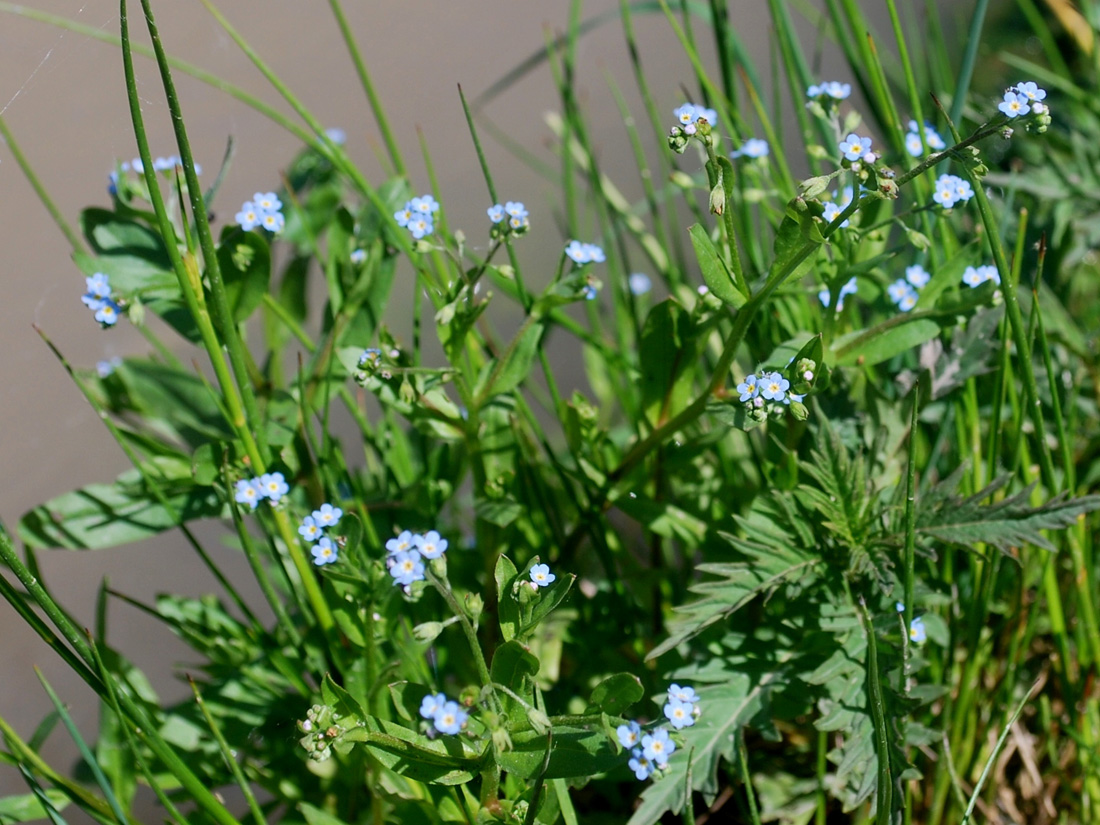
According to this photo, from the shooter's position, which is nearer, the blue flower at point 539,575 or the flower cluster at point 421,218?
the blue flower at point 539,575

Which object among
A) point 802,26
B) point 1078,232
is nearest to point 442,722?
point 1078,232

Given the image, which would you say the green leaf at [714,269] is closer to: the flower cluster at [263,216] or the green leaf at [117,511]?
the flower cluster at [263,216]

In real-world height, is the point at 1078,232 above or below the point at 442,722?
above

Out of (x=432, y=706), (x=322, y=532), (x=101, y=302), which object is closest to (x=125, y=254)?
(x=101, y=302)

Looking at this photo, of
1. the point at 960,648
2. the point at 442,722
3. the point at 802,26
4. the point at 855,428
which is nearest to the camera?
the point at 442,722

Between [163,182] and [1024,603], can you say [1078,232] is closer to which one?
[1024,603]

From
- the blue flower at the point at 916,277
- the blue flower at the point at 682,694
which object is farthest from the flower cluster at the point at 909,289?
the blue flower at the point at 682,694
